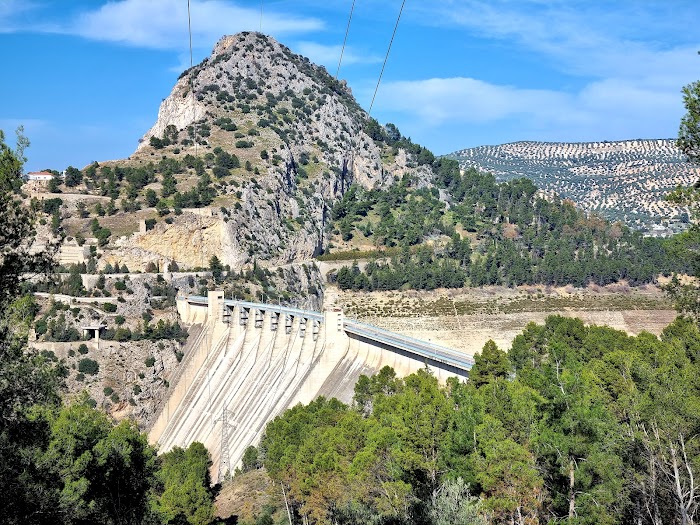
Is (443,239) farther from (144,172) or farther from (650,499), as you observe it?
(650,499)

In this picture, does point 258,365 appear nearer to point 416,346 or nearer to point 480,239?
point 416,346

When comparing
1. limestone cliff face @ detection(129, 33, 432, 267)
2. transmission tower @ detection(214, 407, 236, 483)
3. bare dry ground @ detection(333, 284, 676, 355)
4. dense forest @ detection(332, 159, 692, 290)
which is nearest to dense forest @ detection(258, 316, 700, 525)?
transmission tower @ detection(214, 407, 236, 483)

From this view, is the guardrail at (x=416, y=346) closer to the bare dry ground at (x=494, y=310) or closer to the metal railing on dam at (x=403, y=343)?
the metal railing on dam at (x=403, y=343)

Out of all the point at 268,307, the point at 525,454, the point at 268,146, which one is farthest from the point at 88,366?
the point at 268,146

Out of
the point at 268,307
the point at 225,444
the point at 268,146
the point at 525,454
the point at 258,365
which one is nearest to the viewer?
the point at 525,454

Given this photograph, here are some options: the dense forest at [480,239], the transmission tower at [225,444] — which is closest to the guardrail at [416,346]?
the transmission tower at [225,444]

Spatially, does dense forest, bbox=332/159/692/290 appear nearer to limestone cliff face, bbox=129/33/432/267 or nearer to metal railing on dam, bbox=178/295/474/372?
limestone cliff face, bbox=129/33/432/267

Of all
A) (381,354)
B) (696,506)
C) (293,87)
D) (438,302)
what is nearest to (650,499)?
(696,506)
